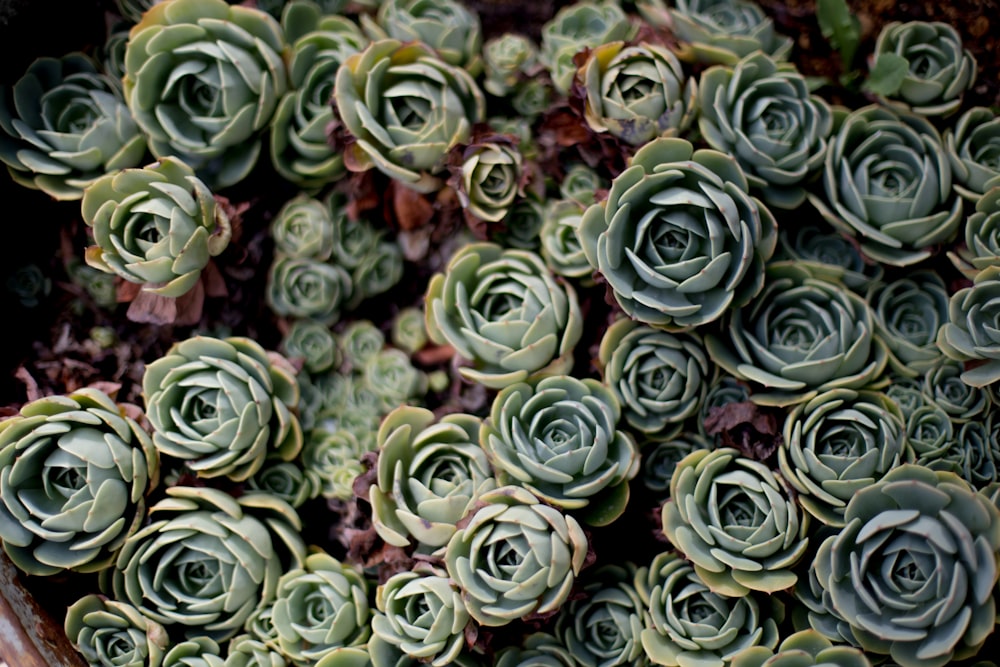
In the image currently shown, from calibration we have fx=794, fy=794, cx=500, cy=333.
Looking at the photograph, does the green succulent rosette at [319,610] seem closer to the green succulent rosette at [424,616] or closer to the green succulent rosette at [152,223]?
the green succulent rosette at [424,616]

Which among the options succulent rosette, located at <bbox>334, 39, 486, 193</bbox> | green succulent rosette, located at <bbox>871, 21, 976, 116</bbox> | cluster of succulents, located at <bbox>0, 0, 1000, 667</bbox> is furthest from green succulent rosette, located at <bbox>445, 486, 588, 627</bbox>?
green succulent rosette, located at <bbox>871, 21, 976, 116</bbox>

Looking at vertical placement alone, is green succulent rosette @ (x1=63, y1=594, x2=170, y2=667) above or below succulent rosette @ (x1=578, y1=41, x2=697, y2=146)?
below

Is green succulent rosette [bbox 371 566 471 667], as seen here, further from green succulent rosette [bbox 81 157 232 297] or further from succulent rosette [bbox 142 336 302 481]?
green succulent rosette [bbox 81 157 232 297]

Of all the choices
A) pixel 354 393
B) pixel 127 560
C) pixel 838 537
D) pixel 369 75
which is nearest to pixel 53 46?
pixel 369 75

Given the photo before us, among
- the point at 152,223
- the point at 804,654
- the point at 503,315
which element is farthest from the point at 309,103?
the point at 804,654

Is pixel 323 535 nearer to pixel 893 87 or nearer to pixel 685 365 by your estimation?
pixel 685 365

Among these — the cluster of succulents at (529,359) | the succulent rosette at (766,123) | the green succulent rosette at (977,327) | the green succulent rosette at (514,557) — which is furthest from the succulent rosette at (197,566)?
the green succulent rosette at (977,327)

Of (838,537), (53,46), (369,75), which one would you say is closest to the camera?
(838,537)
